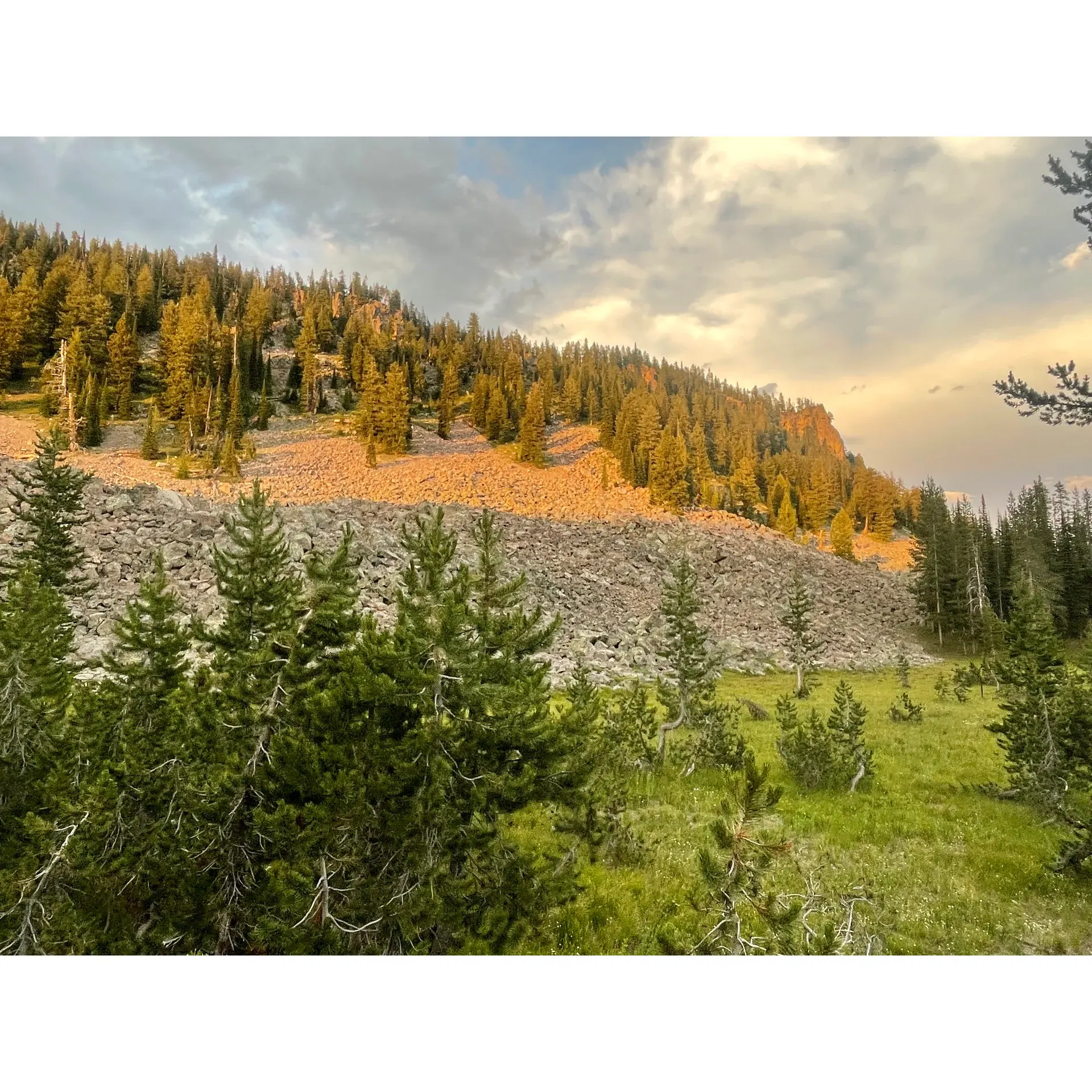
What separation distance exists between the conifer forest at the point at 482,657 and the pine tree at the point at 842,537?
5cm

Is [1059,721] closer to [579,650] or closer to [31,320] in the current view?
[579,650]

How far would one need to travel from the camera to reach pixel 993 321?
7809 millimetres

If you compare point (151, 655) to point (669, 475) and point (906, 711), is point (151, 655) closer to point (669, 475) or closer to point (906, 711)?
point (669, 475)

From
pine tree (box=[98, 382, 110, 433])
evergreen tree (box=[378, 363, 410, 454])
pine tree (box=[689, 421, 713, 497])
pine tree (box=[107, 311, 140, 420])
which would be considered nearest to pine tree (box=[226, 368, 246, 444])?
pine tree (box=[107, 311, 140, 420])

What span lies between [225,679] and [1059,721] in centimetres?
1013

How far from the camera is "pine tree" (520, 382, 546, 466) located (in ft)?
34.6

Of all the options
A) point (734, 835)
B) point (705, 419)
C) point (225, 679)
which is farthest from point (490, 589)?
point (705, 419)

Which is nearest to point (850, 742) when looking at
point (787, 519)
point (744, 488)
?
point (787, 519)

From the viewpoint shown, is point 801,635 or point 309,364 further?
point 309,364

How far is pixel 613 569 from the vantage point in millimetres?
10281

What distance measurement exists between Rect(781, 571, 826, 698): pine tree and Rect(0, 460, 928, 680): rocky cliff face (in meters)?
0.16

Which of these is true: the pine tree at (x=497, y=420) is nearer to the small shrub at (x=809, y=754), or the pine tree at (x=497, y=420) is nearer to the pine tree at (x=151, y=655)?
the pine tree at (x=151, y=655)

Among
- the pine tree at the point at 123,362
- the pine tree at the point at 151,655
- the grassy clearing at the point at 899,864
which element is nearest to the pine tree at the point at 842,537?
the grassy clearing at the point at 899,864

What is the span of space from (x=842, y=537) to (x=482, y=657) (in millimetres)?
Result: 8896
